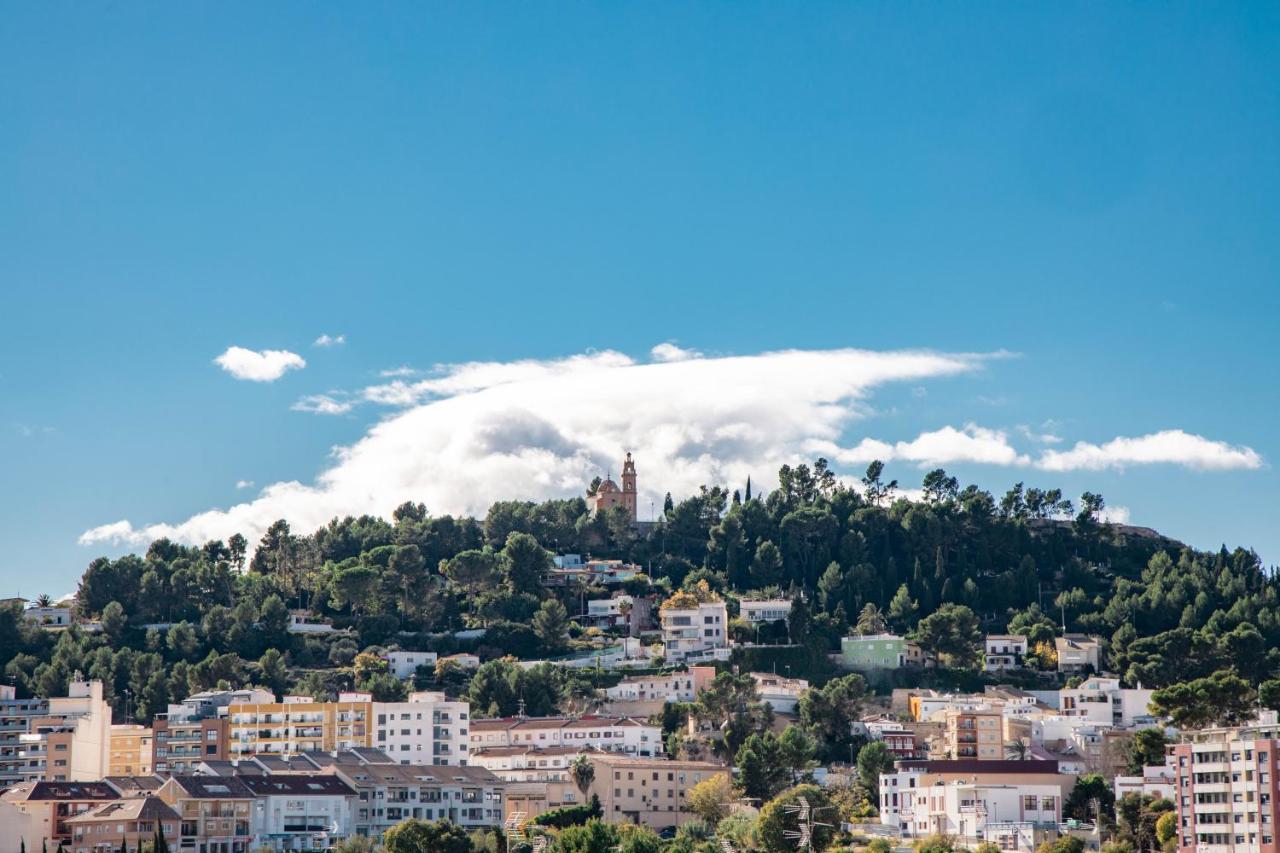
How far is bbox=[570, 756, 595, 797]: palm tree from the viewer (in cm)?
10619

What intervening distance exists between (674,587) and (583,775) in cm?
5310

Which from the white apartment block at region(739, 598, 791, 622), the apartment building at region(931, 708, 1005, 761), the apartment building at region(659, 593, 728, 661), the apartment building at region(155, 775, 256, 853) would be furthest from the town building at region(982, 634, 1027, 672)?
the apartment building at region(155, 775, 256, 853)

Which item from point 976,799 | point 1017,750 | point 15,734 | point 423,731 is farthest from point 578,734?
point 15,734

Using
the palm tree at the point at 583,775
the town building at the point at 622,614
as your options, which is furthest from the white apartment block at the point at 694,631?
the palm tree at the point at 583,775

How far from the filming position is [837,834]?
Result: 309 feet

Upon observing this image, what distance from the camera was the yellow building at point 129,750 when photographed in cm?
11969

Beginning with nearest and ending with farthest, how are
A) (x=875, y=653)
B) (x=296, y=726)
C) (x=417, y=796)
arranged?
(x=417, y=796)
(x=296, y=726)
(x=875, y=653)

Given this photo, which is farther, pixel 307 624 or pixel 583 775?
pixel 307 624

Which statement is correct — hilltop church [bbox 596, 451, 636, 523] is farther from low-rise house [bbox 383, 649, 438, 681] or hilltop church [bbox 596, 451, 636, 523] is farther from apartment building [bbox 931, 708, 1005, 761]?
apartment building [bbox 931, 708, 1005, 761]

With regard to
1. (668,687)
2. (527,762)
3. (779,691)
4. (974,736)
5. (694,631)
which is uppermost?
(694,631)

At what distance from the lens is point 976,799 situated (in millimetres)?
96188

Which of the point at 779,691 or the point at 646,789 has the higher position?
the point at 779,691

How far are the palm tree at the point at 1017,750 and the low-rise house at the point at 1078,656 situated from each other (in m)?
21.4

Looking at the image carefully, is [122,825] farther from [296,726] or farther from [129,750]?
[129,750]
